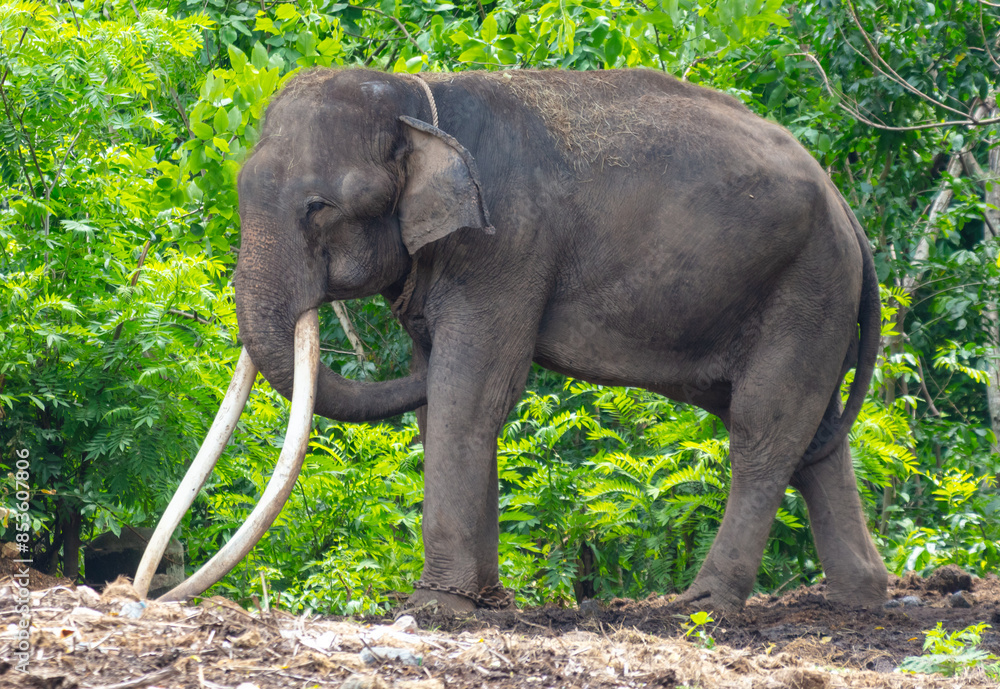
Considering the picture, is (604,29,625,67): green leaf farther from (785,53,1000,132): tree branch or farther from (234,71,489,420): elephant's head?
(234,71,489,420): elephant's head

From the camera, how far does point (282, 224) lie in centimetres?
418

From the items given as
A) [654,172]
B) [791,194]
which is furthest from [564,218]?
[791,194]

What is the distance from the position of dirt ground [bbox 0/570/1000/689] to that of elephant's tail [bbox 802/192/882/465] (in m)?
1.21

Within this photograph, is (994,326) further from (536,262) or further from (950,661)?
(950,661)

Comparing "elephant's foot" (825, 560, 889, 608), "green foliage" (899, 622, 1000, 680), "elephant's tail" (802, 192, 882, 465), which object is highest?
"elephant's tail" (802, 192, 882, 465)

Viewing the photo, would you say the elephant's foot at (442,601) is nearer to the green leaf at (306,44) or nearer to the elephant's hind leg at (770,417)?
the elephant's hind leg at (770,417)

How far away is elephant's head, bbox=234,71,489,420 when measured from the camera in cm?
417

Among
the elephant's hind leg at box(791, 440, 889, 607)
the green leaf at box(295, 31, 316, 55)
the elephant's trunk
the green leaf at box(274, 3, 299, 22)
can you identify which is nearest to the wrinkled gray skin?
the elephant's trunk

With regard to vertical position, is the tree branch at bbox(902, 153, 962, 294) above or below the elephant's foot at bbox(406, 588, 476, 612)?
above

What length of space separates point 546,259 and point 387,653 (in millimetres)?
1893

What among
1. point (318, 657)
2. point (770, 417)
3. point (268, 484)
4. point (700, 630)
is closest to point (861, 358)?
point (770, 417)

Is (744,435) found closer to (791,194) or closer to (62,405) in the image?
(791,194)

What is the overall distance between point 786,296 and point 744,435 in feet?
2.04

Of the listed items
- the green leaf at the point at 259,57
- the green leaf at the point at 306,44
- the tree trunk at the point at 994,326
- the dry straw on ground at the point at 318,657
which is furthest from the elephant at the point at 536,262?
the tree trunk at the point at 994,326
